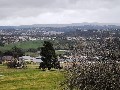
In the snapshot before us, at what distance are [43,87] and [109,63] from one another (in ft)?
76.7

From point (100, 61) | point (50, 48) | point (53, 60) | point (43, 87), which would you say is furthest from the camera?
point (53, 60)

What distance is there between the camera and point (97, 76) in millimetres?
18781

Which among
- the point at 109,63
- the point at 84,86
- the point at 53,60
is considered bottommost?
the point at 53,60

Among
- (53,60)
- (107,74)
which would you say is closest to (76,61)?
(107,74)

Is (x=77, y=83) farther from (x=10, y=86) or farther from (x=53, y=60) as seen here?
(x=53, y=60)

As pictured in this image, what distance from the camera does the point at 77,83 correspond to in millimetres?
19750

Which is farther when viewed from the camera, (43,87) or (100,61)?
(43,87)

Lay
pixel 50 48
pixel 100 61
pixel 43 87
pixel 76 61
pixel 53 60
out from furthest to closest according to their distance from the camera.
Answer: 1. pixel 53 60
2. pixel 50 48
3. pixel 43 87
4. pixel 76 61
5. pixel 100 61

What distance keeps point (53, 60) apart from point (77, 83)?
70148 mm

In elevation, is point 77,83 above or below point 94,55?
below

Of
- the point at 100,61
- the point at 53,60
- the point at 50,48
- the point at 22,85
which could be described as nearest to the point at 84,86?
the point at 100,61

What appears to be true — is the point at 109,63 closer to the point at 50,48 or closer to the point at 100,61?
the point at 100,61

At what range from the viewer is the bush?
18.4 m

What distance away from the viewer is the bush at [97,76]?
60.4ft
